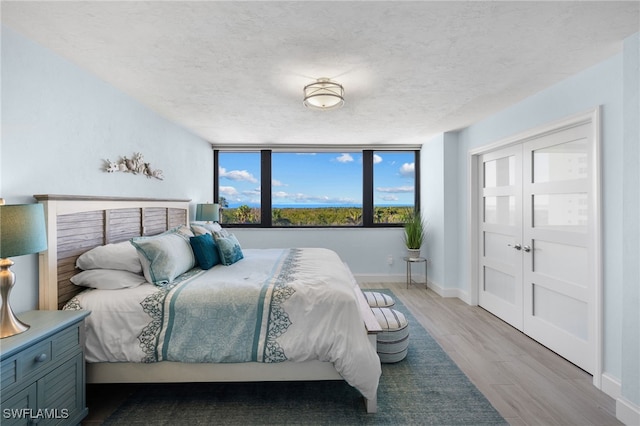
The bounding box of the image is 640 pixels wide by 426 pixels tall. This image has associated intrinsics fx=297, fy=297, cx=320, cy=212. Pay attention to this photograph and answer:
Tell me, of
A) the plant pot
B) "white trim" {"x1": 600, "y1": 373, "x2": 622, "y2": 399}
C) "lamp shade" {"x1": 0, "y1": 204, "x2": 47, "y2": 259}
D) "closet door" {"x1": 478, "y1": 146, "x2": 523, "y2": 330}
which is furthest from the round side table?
"lamp shade" {"x1": 0, "y1": 204, "x2": 47, "y2": 259}

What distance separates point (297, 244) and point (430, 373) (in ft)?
10.9

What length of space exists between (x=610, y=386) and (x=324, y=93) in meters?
3.10

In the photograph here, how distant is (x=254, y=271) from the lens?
2.65 m

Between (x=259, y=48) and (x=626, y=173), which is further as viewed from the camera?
(x=259, y=48)

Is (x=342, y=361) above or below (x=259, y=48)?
below

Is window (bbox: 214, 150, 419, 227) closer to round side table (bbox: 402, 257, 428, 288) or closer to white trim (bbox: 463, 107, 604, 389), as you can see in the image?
round side table (bbox: 402, 257, 428, 288)

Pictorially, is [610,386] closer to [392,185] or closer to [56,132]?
[392,185]

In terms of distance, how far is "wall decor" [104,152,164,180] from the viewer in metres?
2.69

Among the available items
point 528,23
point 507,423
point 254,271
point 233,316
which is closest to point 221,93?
point 254,271

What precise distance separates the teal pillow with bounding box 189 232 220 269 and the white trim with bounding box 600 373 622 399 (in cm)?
327

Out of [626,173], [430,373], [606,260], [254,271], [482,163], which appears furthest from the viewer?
[482,163]

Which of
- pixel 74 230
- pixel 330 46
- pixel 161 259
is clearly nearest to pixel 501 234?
pixel 330 46

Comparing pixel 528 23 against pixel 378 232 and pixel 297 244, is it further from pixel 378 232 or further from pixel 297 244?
pixel 297 244

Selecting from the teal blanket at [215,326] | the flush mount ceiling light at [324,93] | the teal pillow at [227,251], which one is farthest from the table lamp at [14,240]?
the flush mount ceiling light at [324,93]
